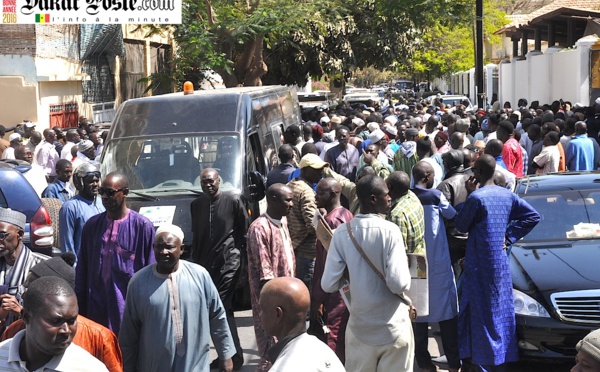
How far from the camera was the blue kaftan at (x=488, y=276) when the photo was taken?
7.08 meters

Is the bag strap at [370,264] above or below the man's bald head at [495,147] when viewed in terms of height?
below

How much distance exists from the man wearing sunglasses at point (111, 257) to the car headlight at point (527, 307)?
9.79 feet

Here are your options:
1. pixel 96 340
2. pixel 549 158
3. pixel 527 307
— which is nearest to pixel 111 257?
pixel 96 340

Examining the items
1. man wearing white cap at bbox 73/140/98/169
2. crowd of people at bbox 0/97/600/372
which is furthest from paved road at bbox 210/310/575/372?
man wearing white cap at bbox 73/140/98/169

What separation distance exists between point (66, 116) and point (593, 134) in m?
13.8

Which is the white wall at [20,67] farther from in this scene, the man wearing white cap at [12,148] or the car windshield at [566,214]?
the car windshield at [566,214]

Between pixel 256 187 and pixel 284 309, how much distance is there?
627 centimetres

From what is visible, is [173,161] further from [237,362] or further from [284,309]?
[284,309]

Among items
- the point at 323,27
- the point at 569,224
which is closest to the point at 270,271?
the point at 569,224

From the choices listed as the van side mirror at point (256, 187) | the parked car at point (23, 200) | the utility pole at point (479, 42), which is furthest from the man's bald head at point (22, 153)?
the utility pole at point (479, 42)

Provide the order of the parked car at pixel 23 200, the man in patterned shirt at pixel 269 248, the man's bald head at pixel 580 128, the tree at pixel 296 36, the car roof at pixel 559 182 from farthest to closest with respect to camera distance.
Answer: the tree at pixel 296 36 < the man's bald head at pixel 580 128 < the car roof at pixel 559 182 < the parked car at pixel 23 200 < the man in patterned shirt at pixel 269 248

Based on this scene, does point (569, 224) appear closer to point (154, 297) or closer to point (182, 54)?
point (154, 297)

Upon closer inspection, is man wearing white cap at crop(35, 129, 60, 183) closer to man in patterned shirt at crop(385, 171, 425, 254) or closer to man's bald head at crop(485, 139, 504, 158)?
man's bald head at crop(485, 139, 504, 158)

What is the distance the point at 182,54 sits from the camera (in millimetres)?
23969
